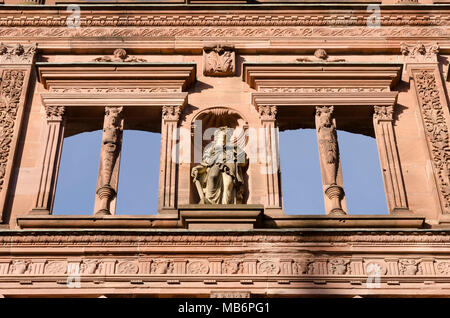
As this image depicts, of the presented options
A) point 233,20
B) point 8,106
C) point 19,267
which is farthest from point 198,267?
point 233,20

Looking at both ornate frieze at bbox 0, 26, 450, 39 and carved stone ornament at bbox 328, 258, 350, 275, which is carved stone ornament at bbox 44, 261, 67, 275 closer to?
Answer: carved stone ornament at bbox 328, 258, 350, 275

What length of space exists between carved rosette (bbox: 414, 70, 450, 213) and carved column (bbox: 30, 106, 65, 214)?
21.4ft

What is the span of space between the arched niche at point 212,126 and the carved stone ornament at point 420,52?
3.67 m

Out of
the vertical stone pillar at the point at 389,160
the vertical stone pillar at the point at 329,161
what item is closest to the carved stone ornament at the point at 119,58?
the vertical stone pillar at the point at 329,161

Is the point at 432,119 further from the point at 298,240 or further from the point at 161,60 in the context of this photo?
the point at 161,60

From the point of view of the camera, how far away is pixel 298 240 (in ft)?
42.0

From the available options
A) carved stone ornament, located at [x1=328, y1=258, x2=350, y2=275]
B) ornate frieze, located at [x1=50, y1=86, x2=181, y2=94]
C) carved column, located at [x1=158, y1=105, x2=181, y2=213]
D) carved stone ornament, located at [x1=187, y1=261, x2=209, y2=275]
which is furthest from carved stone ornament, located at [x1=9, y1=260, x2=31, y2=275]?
carved stone ornament, located at [x1=328, y1=258, x2=350, y2=275]

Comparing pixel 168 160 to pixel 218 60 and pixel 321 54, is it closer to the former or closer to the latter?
pixel 218 60

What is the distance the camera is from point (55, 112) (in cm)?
1510

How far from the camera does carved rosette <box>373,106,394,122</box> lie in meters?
15.0

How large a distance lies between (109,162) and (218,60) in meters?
3.24

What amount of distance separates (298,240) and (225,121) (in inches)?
138

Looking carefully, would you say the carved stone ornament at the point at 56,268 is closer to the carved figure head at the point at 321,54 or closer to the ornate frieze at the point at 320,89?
the ornate frieze at the point at 320,89

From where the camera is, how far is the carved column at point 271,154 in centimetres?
1382
